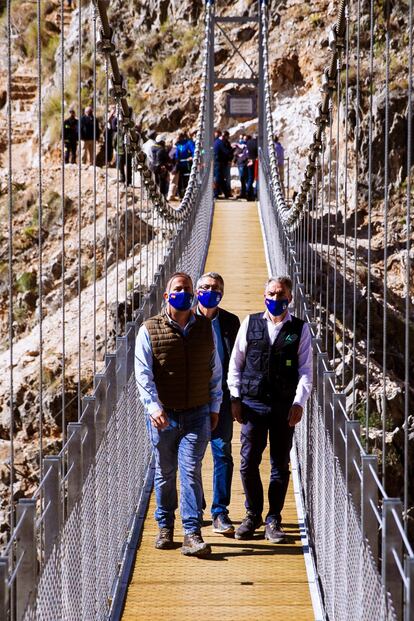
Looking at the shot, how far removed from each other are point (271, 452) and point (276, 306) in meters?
0.72

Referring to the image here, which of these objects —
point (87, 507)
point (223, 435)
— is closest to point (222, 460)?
point (223, 435)

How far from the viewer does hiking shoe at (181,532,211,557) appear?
6.70 metres

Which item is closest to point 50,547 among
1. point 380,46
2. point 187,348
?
Result: point 187,348

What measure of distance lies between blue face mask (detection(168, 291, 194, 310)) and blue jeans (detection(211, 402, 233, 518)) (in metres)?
0.82

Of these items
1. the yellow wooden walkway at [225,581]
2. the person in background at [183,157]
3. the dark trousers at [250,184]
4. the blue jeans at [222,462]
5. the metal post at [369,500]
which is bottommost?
the yellow wooden walkway at [225,581]

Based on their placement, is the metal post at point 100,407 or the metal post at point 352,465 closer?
the metal post at point 352,465

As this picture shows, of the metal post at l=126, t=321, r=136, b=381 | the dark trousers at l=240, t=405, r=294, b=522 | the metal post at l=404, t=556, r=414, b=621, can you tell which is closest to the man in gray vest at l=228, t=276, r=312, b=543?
the dark trousers at l=240, t=405, r=294, b=522

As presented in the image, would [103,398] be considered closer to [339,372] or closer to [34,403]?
[339,372]

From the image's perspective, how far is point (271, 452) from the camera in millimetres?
7020

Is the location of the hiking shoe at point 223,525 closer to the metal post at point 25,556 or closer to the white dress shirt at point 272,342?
the white dress shirt at point 272,342

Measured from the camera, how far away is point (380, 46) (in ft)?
89.9

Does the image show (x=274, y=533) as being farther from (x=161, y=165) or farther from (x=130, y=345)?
(x=161, y=165)

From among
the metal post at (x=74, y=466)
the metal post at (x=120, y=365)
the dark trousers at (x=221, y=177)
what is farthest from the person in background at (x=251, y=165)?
the metal post at (x=74, y=466)

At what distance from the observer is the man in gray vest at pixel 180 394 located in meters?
6.55
